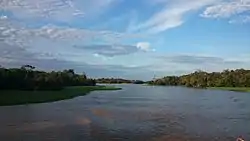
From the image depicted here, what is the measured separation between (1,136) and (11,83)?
5813cm

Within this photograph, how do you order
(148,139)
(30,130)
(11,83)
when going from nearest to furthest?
(148,139) < (30,130) < (11,83)

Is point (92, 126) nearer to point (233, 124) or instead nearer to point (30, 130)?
point (30, 130)

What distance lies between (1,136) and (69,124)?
9117mm

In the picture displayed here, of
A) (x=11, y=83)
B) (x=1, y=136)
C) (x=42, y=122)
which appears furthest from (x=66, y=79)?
(x=1, y=136)

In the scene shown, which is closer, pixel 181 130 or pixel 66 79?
pixel 181 130

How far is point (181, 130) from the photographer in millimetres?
32719

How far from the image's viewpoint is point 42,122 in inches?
1476

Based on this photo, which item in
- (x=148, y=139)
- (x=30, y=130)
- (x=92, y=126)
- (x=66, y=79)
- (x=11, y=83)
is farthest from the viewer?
(x=66, y=79)

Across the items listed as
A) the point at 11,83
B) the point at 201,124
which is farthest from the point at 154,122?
the point at 11,83

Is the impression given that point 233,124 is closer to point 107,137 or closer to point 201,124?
point 201,124

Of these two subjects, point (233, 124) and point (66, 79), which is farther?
point (66, 79)

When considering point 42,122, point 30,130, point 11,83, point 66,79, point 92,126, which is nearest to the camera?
point 30,130

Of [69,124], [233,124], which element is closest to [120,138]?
[69,124]

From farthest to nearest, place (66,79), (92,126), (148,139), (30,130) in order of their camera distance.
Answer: (66,79) < (92,126) < (30,130) < (148,139)
